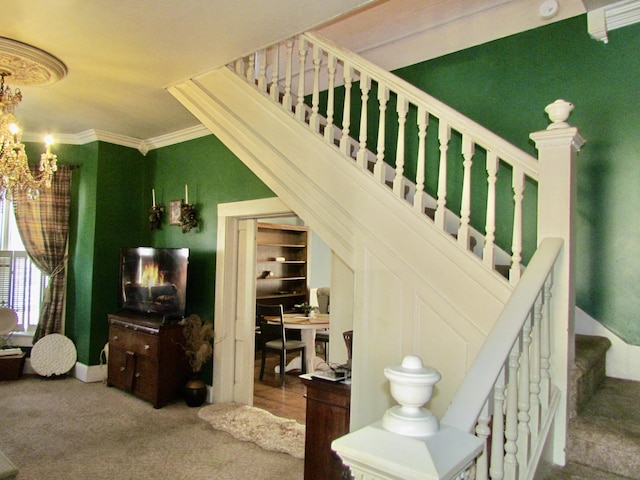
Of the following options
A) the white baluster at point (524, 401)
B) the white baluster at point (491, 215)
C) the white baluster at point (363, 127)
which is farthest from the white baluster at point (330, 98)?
the white baluster at point (524, 401)

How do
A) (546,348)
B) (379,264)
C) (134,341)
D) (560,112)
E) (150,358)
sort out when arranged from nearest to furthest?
(546,348) < (560,112) < (379,264) < (150,358) < (134,341)

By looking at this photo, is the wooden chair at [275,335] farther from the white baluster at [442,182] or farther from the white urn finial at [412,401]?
the white urn finial at [412,401]

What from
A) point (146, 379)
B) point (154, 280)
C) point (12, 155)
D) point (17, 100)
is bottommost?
point (146, 379)

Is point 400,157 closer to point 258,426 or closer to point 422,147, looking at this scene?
point 422,147

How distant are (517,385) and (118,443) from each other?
3241 mm

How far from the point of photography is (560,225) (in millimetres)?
1780

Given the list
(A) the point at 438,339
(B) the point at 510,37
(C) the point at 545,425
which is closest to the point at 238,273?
(A) the point at 438,339

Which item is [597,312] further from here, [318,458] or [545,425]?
[318,458]

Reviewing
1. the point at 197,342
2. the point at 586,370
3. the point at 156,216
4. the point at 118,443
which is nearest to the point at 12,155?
the point at 156,216

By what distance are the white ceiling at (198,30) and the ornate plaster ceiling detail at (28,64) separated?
2.4 inches

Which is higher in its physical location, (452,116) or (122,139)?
(122,139)

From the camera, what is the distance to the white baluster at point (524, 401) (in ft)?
4.75

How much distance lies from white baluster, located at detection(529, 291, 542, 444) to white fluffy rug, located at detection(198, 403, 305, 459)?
7.31 feet

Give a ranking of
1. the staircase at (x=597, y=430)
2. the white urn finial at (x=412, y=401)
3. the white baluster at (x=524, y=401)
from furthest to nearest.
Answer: the staircase at (x=597, y=430)
the white baluster at (x=524, y=401)
the white urn finial at (x=412, y=401)
